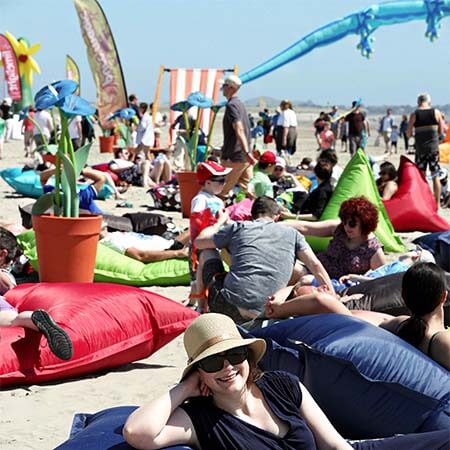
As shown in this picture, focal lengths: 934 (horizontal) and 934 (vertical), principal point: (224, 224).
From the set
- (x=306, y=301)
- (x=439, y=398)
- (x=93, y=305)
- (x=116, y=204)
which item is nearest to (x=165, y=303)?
(x=93, y=305)

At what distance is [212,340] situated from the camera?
2688mm

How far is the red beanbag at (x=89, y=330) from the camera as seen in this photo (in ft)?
14.8

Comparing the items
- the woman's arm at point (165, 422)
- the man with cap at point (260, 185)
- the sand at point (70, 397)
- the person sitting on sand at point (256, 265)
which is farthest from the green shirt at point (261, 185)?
the woman's arm at point (165, 422)

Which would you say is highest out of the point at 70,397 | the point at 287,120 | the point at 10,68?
the point at 10,68

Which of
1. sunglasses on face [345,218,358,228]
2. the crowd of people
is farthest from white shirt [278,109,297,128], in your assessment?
sunglasses on face [345,218,358,228]

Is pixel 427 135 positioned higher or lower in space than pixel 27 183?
higher

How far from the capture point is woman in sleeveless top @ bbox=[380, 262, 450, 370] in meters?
3.45

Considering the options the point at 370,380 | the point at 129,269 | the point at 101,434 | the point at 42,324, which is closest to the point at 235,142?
the point at 129,269

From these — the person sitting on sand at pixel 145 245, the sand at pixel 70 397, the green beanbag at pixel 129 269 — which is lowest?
the sand at pixel 70 397

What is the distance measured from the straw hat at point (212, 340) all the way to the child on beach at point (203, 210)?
271 cm

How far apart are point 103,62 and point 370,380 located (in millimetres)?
17866

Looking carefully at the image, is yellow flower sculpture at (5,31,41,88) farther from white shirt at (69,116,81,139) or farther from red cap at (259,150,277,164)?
red cap at (259,150,277,164)

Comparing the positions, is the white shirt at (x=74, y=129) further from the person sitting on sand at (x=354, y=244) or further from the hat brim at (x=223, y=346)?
the hat brim at (x=223, y=346)

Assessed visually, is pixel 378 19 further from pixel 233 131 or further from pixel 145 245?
pixel 145 245
